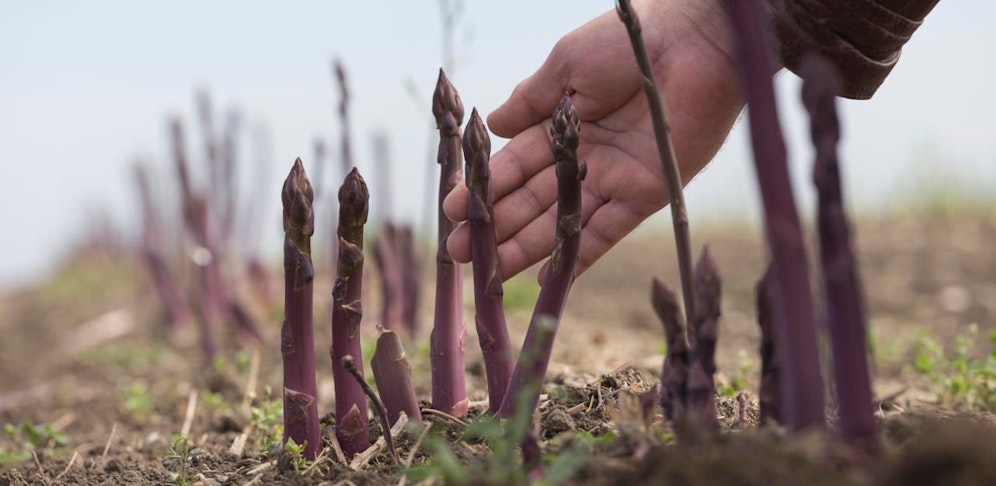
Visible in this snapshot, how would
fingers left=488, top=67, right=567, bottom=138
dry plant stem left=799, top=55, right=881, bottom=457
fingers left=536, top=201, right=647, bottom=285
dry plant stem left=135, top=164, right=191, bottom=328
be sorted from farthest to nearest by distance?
1. dry plant stem left=135, top=164, right=191, bottom=328
2. fingers left=488, top=67, right=567, bottom=138
3. fingers left=536, top=201, right=647, bottom=285
4. dry plant stem left=799, top=55, right=881, bottom=457

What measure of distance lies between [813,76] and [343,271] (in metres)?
1.21

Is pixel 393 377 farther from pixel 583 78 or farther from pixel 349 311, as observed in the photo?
pixel 583 78

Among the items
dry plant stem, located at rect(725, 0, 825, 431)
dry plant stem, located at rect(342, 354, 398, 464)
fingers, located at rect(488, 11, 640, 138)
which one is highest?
fingers, located at rect(488, 11, 640, 138)

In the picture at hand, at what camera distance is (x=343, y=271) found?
7.45 feet

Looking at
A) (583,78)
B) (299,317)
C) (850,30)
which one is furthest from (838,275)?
(583,78)

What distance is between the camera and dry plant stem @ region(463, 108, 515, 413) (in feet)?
7.79

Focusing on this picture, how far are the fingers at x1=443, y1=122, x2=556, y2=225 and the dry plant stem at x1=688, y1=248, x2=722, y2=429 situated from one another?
1.11m

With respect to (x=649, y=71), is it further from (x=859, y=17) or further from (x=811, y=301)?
(x=859, y=17)

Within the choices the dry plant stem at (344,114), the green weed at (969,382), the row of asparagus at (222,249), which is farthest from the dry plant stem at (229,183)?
the green weed at (969,382)

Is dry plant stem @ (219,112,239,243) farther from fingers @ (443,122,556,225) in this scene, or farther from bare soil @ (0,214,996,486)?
fingers @ (443,122,556,225)

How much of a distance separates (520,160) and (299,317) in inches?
35.5

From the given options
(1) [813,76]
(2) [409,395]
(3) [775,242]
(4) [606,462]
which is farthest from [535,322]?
(1) [813,76]

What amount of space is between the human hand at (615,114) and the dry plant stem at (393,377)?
0.52 meters

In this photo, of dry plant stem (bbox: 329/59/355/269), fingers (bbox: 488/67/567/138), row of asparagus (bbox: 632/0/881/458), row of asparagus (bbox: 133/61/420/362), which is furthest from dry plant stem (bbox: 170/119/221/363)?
row of asparagus (bbox: 632/0/881/458)
